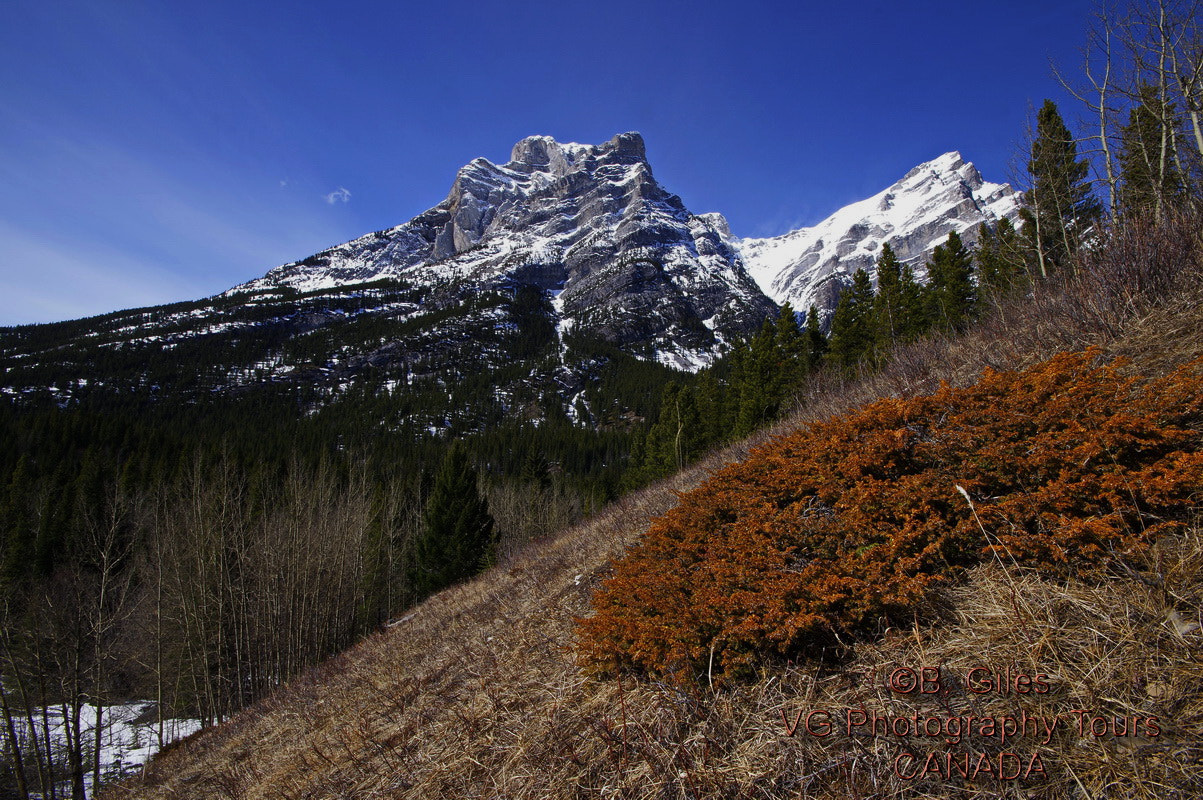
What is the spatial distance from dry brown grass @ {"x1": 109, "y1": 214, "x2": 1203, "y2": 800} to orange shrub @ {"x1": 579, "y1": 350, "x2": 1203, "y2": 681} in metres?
0.19

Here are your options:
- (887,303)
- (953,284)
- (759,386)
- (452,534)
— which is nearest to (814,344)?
(887,303)

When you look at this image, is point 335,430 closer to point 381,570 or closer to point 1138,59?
point 381,570

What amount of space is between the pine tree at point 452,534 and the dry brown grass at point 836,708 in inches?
797

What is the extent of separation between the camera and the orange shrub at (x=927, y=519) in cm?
253

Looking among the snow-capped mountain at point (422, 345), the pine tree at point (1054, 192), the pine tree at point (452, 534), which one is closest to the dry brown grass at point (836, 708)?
the pine tree at point (1054, 192)

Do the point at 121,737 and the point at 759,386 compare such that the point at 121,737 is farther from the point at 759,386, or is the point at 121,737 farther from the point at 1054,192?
the point at 1054,192

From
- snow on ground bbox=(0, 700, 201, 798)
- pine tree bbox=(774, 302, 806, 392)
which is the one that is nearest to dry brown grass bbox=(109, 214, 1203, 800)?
snow on ground bbox=(0, 700, 201, 798)

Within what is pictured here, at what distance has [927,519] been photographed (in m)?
2.96

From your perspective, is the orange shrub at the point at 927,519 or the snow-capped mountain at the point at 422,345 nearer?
the orange shrub at the point at 927,519

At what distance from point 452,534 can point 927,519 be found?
25434 millimetres

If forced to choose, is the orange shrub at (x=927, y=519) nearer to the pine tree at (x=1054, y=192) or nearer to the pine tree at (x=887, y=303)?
the pine tree at (x=1054, y=192)

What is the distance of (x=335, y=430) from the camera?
3629 inches

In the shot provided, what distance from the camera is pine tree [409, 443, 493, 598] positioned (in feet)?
81.6

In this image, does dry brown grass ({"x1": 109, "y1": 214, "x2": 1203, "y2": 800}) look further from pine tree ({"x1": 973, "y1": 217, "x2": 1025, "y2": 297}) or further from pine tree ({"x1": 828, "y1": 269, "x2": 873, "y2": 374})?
pine tree ({"x1": 828, "y1": 269, "x2": 873, "y2": 374})
